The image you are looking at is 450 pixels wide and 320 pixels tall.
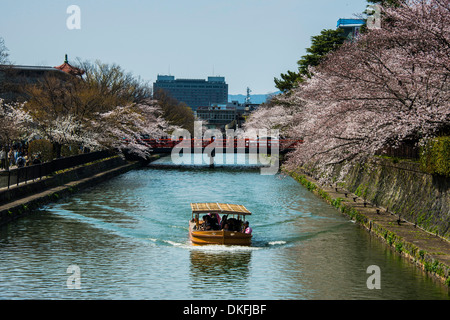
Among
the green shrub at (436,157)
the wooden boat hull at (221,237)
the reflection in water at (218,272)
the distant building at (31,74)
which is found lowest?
the reflection in water at (218,272)

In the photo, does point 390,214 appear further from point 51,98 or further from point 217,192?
point 51,98

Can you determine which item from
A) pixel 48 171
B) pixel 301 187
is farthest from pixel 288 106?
pixel 48 171

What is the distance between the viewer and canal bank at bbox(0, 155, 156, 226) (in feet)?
108

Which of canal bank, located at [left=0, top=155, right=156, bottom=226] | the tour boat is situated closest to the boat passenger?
the tour boat

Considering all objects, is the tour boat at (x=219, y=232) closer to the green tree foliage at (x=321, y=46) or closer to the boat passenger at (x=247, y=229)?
the boat passenger at (x=247, y=229)

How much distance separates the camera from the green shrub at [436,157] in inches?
971

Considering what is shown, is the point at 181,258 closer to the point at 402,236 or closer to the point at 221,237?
the point at 221,237

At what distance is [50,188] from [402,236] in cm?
2644

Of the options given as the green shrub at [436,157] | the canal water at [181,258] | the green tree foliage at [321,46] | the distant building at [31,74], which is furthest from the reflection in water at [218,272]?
the distant building at [31,74]

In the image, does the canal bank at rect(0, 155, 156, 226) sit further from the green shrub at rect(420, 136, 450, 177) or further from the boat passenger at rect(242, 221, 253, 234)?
the green shrub at rect(420, 136, 450, 177)

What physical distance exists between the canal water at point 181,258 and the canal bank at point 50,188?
0.70 m

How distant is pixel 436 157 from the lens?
25.7m

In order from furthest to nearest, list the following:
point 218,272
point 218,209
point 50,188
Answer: point 50,188 → point 218,209 → point 218,272

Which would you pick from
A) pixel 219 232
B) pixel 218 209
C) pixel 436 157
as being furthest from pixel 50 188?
pixel 436 157
